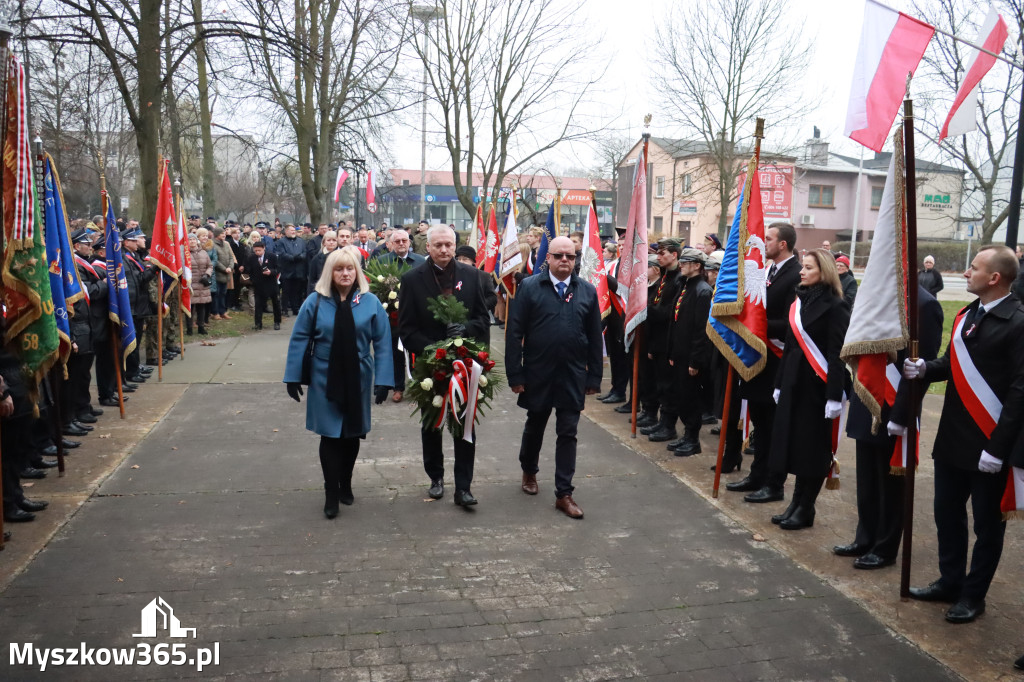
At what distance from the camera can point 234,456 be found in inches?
296

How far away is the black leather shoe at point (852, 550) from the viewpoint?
212 inches

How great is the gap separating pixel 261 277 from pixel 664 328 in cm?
1022

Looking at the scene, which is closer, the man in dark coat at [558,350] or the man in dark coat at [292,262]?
the man in dark coat at [558,350]

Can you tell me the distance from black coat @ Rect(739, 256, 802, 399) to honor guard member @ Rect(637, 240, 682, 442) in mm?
1705

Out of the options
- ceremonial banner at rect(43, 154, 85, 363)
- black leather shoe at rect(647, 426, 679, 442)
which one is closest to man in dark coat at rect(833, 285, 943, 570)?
black leather shoe at rect(647, 426, 679, 442)

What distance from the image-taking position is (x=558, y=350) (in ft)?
20.1

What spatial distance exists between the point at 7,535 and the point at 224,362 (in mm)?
7309

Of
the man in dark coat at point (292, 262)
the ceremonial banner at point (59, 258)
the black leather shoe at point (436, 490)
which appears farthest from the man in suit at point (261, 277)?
the black leather shoe at point (436, 490)

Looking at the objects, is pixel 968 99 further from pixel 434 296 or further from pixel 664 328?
pixel 434 296

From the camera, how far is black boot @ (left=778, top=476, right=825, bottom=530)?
19.5 ft

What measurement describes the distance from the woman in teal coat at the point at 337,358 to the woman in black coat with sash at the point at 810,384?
9.61 ft

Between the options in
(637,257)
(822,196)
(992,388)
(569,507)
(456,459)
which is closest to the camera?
(992,388)

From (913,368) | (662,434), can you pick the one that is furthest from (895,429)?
(662,434)

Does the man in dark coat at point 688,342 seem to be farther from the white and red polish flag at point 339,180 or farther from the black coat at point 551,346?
the white and red polish flag at point 339,180
